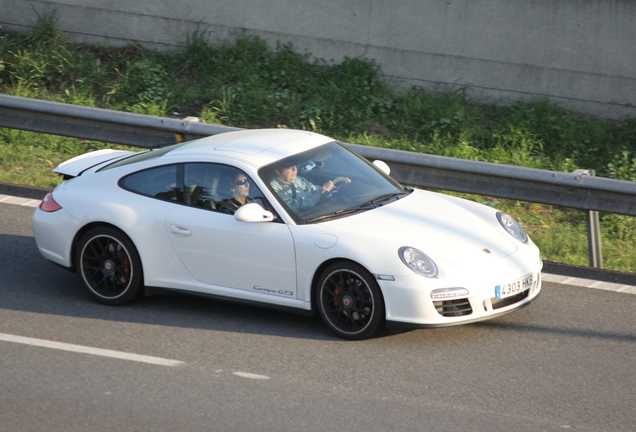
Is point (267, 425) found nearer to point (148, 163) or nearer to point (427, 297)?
point (427, 297)

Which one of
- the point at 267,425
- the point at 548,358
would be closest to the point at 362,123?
the point at 548,358

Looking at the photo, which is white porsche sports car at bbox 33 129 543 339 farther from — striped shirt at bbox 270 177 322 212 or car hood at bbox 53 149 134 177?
car hood at bbox 53 149 134 177

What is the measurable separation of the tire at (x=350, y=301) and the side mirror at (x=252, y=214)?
591 mm

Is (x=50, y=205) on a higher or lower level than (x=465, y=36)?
lower

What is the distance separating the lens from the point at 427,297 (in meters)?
5.70

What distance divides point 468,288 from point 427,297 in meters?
0.30

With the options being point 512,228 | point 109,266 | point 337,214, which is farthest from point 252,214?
point 512,228

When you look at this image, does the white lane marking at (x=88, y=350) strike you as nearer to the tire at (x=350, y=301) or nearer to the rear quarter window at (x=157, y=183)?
the tire at (x=350, y=301)

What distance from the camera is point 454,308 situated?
5.80 m

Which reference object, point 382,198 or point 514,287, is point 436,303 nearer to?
point 514,287

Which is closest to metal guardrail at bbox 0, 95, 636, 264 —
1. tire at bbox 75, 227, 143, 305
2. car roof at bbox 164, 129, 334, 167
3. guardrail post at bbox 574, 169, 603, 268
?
guardrail post at bbox 574, 169, 603, 268

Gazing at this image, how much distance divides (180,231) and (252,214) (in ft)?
2.23

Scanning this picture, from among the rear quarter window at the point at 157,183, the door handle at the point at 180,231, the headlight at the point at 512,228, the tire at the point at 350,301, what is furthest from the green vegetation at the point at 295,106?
the door handle at the point at 180,231

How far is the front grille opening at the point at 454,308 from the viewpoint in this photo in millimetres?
5754
